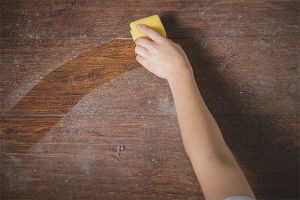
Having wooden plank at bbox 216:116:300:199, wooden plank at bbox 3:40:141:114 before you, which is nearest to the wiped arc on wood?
wooden plank at bbox 3:40:141:114

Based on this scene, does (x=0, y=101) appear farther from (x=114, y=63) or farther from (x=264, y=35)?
(x=264, y=35)

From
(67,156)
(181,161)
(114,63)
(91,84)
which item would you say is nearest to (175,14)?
(114,63)

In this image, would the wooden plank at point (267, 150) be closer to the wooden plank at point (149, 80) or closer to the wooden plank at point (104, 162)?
the wooden plank at point (149, 80)

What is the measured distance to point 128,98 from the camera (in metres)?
0.64

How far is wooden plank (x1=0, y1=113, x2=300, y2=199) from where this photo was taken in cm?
60

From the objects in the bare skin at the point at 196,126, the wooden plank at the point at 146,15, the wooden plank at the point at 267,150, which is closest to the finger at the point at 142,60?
the bare skin at the point at 196,126

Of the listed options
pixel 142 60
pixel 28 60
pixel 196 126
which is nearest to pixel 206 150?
pixel 196 126

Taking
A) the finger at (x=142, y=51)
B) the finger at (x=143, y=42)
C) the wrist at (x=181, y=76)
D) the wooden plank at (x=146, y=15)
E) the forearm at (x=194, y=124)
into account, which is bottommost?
the forearm at (x=194, y=124)

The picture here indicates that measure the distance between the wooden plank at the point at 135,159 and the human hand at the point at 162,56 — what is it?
6.4 inches

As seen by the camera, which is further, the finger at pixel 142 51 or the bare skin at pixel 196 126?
the finger at pixel 142 51

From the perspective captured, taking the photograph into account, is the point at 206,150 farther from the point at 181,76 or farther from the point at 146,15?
the point at 146,15

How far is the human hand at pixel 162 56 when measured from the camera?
557 mm

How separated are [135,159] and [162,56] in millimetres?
349

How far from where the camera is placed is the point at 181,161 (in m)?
0.61
